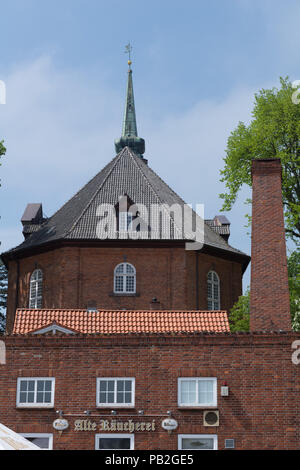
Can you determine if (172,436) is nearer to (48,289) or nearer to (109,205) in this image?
(48,289)

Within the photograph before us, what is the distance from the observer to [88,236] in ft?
115

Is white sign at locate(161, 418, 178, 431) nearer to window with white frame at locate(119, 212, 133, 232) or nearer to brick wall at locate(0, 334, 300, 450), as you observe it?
brick wall at locate(0, 334, 300, 450)

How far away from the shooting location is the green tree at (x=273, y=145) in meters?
36.3

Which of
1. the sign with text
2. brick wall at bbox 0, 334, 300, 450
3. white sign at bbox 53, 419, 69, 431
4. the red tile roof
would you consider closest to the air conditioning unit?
brick wall at bbox 0, 334, 300, 450

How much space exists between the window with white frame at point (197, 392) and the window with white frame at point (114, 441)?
179 centimetres

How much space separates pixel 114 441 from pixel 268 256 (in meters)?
9.61

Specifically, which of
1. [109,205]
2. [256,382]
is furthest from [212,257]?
[256,382]

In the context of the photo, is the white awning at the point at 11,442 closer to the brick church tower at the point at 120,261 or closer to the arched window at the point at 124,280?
the brick church tower at the point at 120,261

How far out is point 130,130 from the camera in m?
52.4

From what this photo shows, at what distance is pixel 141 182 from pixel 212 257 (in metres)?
6.27

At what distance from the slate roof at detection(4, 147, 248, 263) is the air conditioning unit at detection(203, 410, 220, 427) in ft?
50.5

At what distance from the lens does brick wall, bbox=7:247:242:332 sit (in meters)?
34.3

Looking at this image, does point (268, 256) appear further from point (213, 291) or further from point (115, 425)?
point (213, 291)

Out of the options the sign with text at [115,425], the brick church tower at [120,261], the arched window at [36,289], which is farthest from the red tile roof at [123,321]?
the arched window at [36,289]
